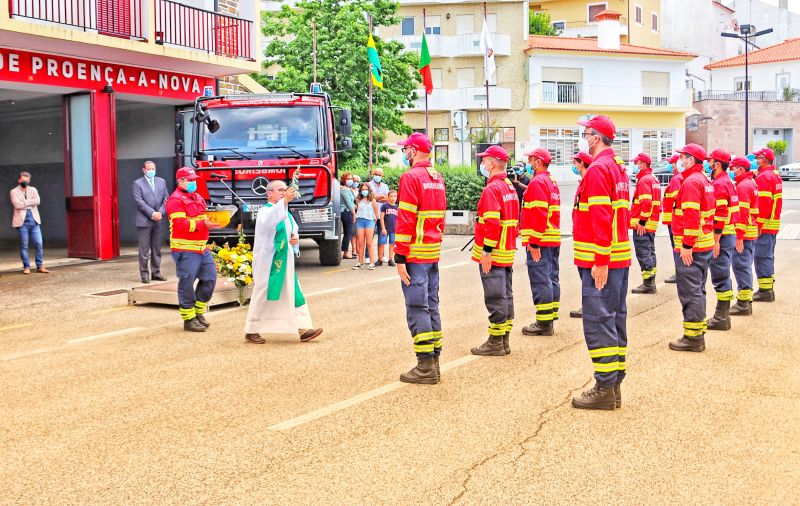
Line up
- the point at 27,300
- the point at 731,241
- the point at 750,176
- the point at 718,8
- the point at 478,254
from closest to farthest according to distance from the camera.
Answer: the point at 478,254, the point at 731,241, the point at 750,176, the point at 27,300, the point at 718,8

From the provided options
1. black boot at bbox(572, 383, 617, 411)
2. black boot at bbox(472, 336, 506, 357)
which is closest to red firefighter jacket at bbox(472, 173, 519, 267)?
black boot at bbox(472, 336, 506, 357)

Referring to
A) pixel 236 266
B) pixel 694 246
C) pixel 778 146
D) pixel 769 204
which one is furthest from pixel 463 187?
pixel 778 146

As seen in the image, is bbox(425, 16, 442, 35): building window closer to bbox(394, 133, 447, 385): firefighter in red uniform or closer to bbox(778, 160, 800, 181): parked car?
bbox(778, 160, 800, 181): parked car

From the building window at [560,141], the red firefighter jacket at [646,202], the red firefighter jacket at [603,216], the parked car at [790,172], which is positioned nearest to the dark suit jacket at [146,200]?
the red firefighter jacket at [646,202]

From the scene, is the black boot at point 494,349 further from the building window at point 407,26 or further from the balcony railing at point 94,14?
the building window at point 407,26

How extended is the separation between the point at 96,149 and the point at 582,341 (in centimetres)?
1242

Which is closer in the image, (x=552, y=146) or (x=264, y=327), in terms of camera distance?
(x=264, y=327)

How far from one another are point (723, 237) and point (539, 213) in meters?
2.08

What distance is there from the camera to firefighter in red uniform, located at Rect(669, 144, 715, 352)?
8805mm

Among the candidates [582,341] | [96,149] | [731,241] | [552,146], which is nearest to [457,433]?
[582,341]

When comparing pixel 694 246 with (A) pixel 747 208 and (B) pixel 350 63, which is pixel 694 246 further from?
(B) pixel 350 63

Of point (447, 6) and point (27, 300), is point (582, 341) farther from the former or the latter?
point (447, 6)

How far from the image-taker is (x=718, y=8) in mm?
72938

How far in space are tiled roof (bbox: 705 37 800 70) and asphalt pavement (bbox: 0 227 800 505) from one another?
206 feet
